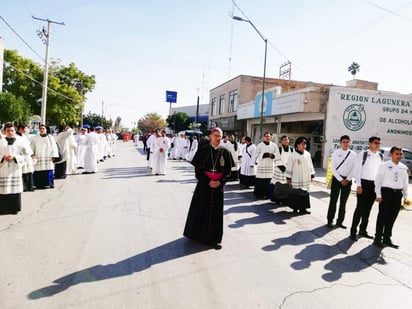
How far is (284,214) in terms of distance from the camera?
299 inches

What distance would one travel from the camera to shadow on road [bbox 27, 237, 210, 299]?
3.60 metres

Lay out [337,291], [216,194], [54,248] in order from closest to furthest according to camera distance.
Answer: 1. [337,291]
2. [54,248]
3. [216,194]

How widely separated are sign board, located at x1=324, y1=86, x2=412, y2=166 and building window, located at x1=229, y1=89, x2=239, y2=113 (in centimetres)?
1767

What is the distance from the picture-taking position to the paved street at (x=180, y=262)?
3543 millimetres

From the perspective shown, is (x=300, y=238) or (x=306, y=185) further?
(x=306, y=185)

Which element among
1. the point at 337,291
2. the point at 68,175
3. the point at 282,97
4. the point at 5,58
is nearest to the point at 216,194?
the point at 337,291

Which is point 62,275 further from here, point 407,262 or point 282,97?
point 282,97

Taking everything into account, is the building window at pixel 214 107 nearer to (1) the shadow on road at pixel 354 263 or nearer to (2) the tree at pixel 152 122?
(1) the shadow on road at pixel 354 263

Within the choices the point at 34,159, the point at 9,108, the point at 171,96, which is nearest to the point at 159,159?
the point at 34,159

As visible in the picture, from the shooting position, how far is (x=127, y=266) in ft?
13.9

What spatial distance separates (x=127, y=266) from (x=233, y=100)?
34.9 metres

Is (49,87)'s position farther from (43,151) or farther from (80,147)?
(43,151)

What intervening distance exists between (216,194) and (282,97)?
19190 mm

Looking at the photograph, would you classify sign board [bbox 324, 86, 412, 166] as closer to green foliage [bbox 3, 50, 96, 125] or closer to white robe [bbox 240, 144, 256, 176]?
white robe [bbox 240, 144, 256, 176]
